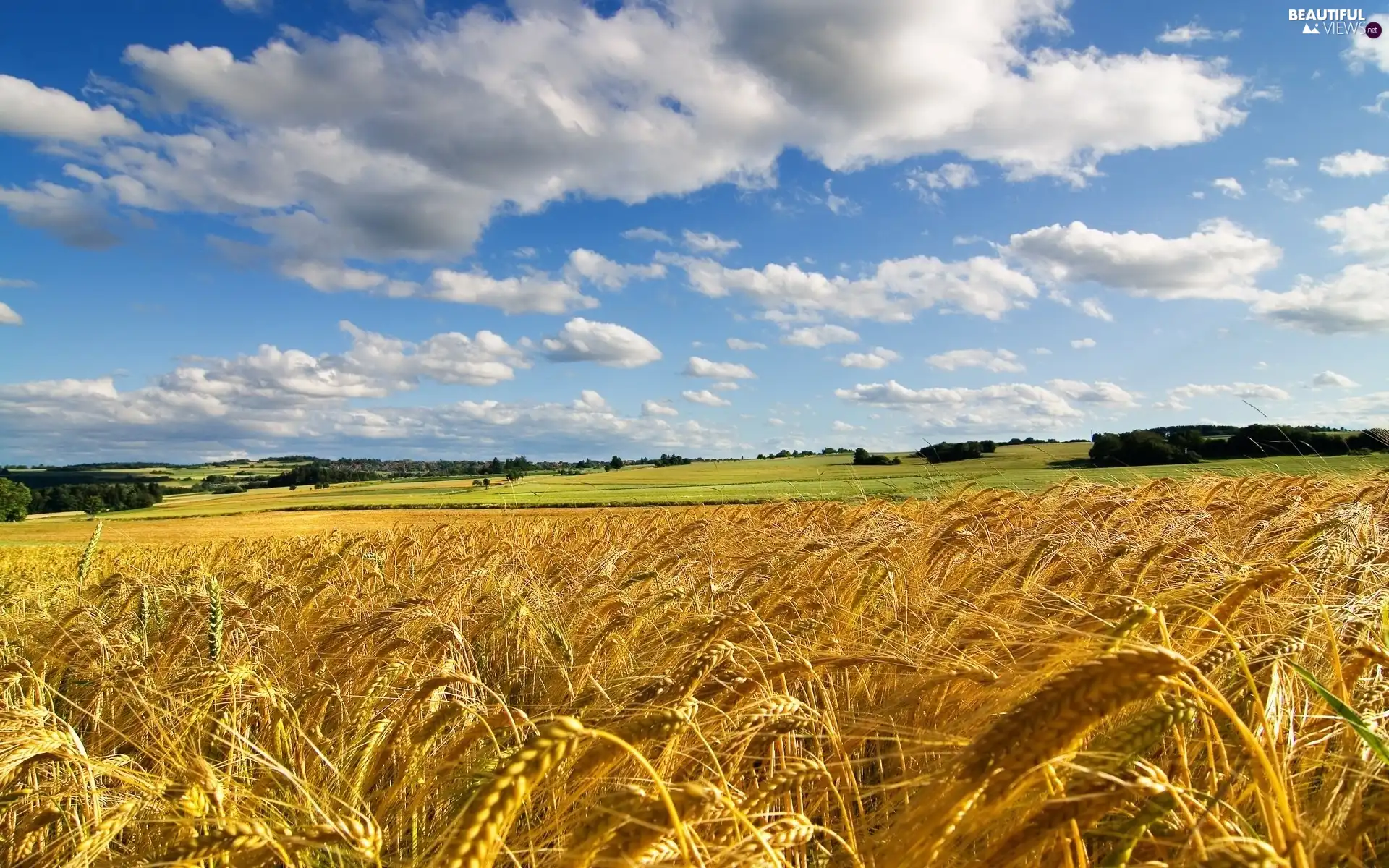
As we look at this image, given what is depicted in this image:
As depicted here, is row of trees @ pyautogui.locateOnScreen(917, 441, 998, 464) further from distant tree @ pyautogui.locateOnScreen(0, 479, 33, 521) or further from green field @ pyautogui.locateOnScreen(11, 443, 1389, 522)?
distant tree @ pyautogui.locateOnScreen(0, 479, 33, 521)

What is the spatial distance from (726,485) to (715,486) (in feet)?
2.17

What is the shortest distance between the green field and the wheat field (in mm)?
8977

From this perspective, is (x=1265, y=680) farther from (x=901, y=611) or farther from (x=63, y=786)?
(x=63, y=786)

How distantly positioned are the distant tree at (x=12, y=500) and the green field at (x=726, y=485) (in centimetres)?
232

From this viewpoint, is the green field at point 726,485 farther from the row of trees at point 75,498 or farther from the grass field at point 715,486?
the row of trees at point 75,498

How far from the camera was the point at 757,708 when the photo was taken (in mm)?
1762

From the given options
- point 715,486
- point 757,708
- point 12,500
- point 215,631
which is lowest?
point 12,500

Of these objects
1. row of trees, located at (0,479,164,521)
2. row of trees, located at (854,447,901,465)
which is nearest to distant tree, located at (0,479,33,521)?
row of trees, located at (0,479,164,521)

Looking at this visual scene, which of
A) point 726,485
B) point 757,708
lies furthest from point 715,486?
point 757,708

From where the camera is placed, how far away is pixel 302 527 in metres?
25.5

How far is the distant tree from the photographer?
45.8 meters

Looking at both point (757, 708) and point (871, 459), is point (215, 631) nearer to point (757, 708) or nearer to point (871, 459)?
point (757, 708)

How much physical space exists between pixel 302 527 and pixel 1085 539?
2610 centimetres

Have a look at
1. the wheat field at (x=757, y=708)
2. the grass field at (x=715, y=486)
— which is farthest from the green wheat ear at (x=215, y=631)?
the grass field at (x=715, y=486)
